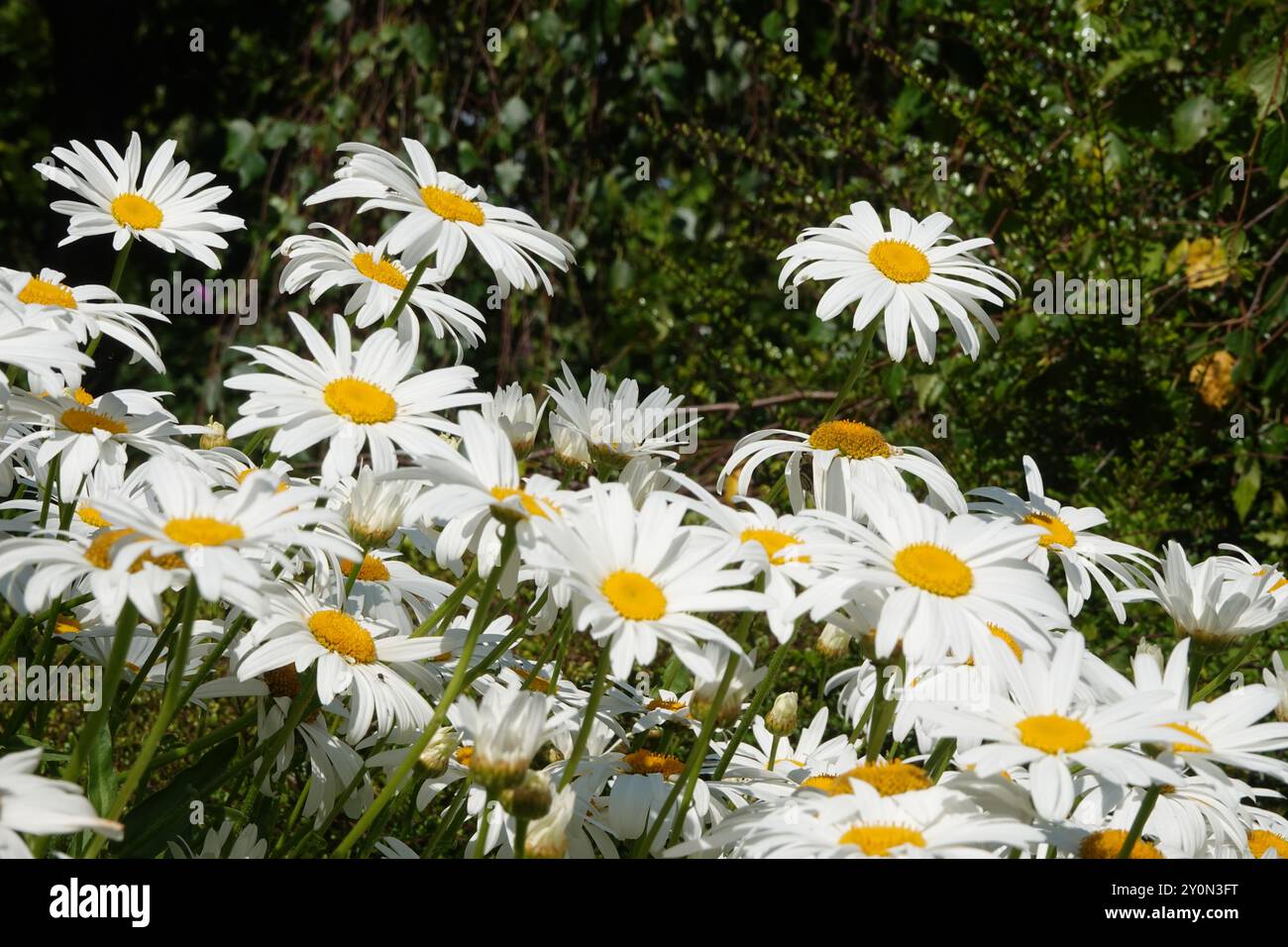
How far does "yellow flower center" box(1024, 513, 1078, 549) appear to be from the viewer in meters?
1.55

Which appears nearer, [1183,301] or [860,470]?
[860,470]

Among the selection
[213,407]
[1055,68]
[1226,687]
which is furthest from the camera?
[213,407]

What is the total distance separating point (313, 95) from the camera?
4.47m

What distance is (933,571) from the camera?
1.16 meters

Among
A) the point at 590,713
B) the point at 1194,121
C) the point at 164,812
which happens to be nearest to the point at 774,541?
the point at 590,713

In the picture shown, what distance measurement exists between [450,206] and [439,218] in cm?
4

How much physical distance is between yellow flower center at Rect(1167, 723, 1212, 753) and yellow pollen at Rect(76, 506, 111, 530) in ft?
3.45

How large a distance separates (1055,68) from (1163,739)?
292 cm

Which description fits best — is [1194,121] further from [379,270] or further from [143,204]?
[143,204]

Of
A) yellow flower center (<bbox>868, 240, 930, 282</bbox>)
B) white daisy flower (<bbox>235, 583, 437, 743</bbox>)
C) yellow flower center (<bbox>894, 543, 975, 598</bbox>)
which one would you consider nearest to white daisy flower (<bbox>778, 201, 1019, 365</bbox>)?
yellow flower center (<bbox>868, 240, 930, 282</bbox>)

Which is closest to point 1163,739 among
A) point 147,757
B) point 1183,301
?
point 147,757

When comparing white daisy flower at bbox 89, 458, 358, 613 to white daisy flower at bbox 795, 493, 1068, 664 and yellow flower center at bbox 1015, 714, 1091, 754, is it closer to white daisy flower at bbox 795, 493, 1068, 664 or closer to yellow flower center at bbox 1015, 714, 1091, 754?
white daisy flower at bbox 795, 493, 1068, 664

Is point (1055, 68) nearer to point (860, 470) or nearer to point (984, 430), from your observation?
point (984, 430)

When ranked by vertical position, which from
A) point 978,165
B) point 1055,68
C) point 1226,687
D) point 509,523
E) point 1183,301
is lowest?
point 1226,687
